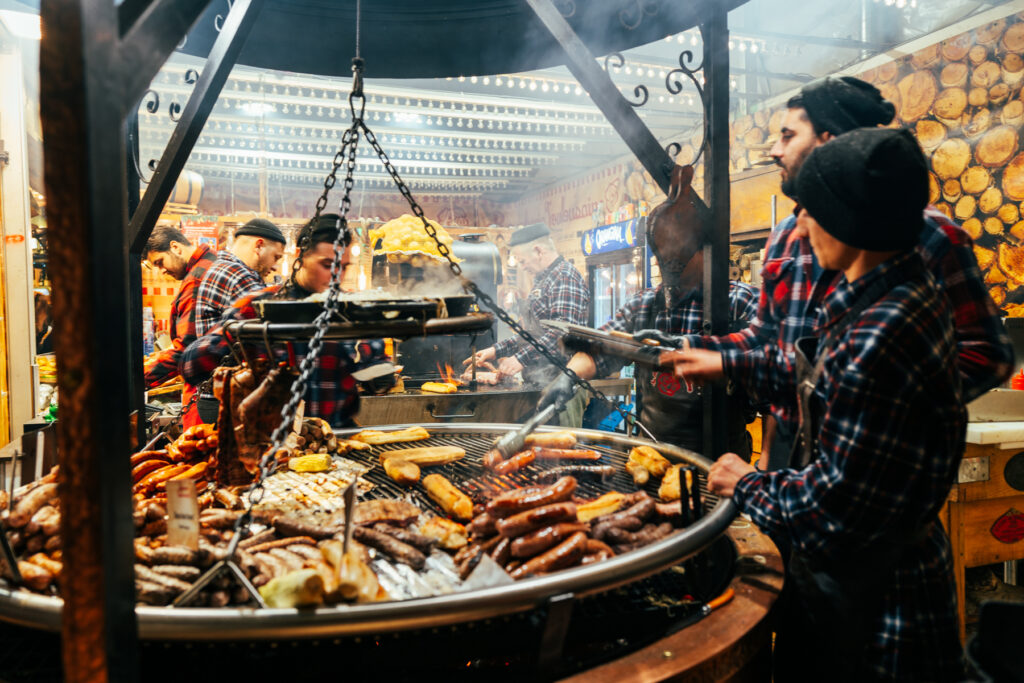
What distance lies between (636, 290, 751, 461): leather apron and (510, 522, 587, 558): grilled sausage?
2066 millimetres

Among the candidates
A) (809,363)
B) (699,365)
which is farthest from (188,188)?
(809,363)

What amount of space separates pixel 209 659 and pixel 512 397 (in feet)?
13.5

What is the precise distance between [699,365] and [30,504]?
2784 mm

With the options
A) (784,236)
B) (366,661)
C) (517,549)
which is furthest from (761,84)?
(366,661)

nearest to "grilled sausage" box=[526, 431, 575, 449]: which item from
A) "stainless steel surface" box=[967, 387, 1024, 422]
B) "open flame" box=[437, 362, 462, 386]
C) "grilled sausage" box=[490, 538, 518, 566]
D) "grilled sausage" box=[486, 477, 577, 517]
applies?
"grilled sausage" box=[486, 477, 577, 517]

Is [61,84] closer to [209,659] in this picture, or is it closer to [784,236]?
[209,659]

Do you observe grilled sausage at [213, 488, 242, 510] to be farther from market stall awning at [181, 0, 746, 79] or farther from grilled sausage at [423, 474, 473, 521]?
market stall awning at [181, 0, 746, 79]

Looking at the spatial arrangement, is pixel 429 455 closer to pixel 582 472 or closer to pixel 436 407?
pixel 582 472

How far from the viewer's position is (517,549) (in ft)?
6.97

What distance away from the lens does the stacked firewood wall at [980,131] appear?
5727 millimetres

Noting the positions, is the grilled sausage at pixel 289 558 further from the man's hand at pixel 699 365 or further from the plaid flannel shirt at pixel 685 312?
the plaid flannel shirt at pixel 685 312

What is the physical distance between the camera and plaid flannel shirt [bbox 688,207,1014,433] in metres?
2.28

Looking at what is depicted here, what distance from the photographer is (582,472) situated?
3.05m

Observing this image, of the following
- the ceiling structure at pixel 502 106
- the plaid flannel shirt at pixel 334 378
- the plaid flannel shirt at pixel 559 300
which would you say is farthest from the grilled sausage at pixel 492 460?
the plaid flannel shirt at pixel 559 300
